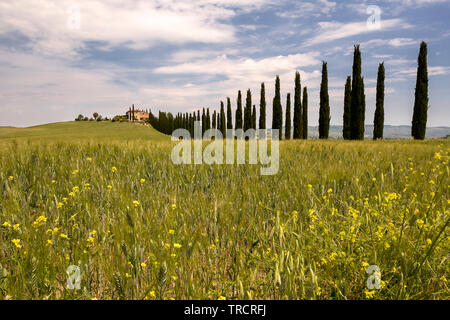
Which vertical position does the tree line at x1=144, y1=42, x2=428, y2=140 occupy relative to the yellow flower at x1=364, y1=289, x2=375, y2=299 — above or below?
above

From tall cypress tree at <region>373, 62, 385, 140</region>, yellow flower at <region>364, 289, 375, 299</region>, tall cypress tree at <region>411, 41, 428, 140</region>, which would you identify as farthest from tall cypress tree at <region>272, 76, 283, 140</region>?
yellow flower at <region>364, 289, 375, 299</region>

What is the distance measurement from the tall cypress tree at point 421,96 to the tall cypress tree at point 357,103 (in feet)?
16.3

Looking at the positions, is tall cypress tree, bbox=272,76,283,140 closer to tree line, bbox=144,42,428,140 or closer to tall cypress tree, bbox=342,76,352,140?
tree line, bbox=144,42,428,140

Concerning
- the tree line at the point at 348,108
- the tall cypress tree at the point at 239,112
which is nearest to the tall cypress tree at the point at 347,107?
the tree line at the point at 348,108

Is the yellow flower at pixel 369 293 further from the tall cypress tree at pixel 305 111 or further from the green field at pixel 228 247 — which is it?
the tall cypress tree at pixel 305 111

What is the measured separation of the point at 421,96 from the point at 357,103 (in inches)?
239

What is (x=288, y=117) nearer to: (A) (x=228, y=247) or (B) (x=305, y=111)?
(B) (x=305, y=111)

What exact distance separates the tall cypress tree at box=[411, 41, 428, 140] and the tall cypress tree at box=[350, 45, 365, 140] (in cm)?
498

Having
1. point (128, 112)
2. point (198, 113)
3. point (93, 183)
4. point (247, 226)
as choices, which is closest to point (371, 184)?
point (247, 226)

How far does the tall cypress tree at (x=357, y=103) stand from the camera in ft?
82.3

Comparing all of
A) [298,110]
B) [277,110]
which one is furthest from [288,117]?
[298,110]

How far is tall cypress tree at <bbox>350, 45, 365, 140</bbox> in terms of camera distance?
25.1 meters

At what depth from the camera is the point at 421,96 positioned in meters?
24.7

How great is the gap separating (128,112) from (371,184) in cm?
12387
